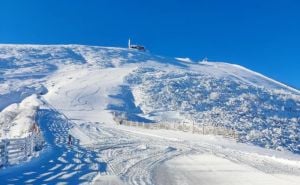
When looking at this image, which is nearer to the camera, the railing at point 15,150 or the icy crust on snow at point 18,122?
the railing at point 15,150

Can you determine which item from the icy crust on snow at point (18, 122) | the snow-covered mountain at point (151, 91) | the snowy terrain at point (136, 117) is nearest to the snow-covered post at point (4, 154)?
the snowy terrain at point (136, 117)

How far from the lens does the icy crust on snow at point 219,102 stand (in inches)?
2660

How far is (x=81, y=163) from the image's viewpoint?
2081cm

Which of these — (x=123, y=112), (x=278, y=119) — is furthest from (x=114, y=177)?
(x=278, y=119)

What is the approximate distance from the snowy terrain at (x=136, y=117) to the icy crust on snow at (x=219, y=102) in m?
0.21

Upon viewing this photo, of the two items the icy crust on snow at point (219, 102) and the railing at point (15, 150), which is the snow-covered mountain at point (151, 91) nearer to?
the icy crust on snow at point (219, 102)

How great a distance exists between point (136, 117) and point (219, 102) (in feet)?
75.1

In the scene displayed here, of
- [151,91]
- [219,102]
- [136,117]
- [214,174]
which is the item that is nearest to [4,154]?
[214,174]

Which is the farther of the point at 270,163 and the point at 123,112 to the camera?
the point at 123,112

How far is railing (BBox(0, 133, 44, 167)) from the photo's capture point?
18.7 m

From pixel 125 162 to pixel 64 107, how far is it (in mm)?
54265

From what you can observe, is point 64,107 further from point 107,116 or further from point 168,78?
point 168,78

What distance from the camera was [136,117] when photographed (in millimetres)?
70250

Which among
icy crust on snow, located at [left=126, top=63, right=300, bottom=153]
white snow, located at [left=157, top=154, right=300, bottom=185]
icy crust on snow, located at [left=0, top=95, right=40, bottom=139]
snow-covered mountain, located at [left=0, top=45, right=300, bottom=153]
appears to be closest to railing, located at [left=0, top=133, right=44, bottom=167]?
white snow, located at [left=157, top=154, right=300, bottom=185]
